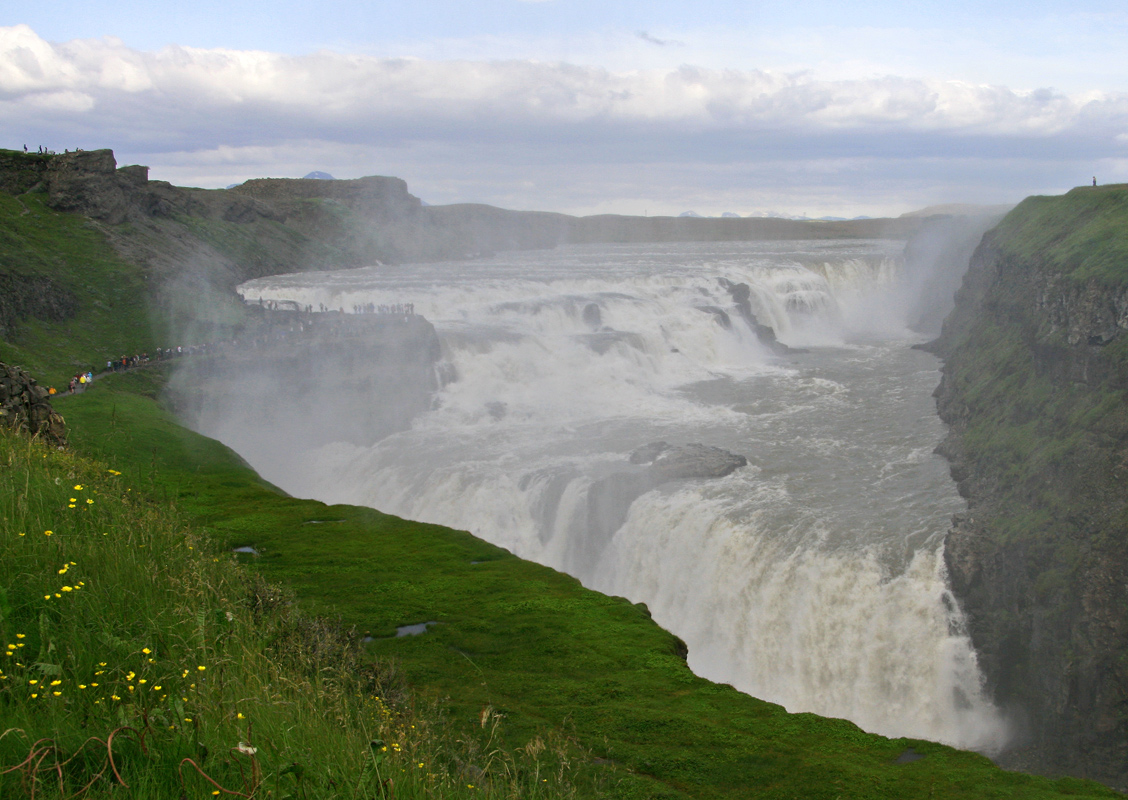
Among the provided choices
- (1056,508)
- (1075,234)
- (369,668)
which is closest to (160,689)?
(369,668)

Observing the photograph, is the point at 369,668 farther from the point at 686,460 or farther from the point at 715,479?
the point at 686,460

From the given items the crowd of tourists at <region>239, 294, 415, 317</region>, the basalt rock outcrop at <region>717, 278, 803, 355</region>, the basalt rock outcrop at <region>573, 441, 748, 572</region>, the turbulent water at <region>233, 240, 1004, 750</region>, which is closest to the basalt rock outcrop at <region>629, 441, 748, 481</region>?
the basalt rock outcrop at <region>573, 441, 748, 572</region>

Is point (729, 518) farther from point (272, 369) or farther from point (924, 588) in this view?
point (272, 369)

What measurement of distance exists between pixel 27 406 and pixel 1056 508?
77.4 feet

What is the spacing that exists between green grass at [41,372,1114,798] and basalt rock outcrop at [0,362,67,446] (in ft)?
6.83

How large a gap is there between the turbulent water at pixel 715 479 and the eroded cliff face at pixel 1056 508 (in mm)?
959

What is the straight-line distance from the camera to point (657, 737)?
10.0 metres

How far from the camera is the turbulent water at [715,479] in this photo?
20.4 meters

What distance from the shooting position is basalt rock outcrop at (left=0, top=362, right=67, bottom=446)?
49.0ft

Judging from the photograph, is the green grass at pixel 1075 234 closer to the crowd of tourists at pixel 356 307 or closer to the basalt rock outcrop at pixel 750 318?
the basalt rock outcrop at pixel 750 318

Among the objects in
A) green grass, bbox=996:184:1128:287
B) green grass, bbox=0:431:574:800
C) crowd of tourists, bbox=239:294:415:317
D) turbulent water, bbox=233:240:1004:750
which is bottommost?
turbulent water, bbox=233:240:1004:750

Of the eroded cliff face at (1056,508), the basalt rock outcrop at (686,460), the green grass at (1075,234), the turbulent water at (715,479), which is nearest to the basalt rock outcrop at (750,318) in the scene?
the turbulent water at (715,479)

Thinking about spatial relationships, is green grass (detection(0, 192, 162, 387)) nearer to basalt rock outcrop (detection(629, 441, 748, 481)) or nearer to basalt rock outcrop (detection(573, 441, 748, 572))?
basalt rock outcrop (detection(573, 441, 748, 572))

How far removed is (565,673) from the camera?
11.8m
